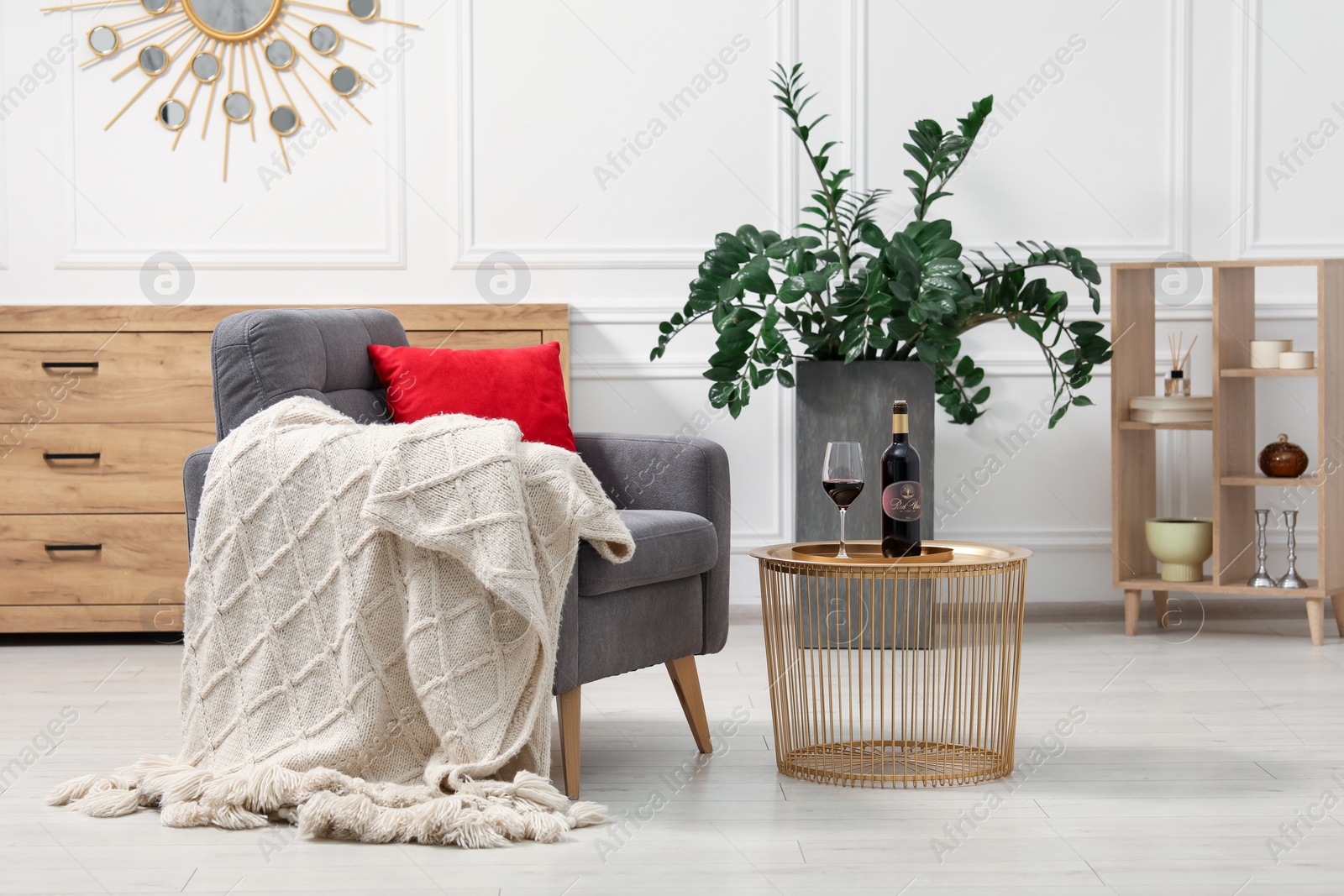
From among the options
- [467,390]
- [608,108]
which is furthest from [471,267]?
[467,390]

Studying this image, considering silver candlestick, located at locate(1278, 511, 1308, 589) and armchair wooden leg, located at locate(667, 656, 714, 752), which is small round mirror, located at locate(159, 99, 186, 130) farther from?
silver candlestick, located at locate(1278, 511, 1308, 589)

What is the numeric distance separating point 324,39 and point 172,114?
0.51 metres

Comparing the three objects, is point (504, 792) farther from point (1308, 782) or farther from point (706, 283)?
point (706, 283)

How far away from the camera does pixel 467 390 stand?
8.41 feet

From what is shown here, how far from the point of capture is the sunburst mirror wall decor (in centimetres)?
Answer: 374

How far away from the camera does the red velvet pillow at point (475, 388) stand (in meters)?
2.52

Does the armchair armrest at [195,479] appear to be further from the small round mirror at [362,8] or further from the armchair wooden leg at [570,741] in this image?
the small round mirror at [362,8]

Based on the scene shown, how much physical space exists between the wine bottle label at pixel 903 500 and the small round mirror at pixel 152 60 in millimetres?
2770

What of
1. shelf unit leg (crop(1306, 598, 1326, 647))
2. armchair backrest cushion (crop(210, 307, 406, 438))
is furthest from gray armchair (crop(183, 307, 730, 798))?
shelf unit leg (crop(1306, 598, 1326, 647))

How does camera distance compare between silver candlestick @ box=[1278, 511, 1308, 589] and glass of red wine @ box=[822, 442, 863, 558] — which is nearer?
glass of red wine @ box=[822, 442, 863, 558]

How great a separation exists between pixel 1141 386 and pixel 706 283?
1370 millimetres

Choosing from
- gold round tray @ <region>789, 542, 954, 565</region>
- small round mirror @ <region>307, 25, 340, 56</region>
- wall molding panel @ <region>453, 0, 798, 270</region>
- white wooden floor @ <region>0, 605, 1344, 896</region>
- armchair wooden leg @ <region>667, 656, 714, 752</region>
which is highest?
small round mirror @ <region>307, 25, 340, 56</region>

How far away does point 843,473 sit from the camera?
6.97ft

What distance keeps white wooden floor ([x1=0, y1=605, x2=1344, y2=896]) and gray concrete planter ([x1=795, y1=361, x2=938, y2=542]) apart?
638 millimetres
